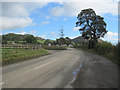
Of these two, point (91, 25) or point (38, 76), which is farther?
point (91, 25)

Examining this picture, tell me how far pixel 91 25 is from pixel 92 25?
0.33 m

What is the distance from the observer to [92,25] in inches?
1644

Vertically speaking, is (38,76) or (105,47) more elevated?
(105,47)

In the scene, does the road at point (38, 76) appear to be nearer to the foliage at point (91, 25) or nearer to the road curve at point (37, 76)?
the road curve at point (37, 76)

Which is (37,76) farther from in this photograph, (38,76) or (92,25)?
(92,25)

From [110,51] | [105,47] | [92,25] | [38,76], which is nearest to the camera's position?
[38,76]

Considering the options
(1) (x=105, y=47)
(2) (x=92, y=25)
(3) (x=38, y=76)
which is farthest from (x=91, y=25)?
(3) (x=38, y=76)

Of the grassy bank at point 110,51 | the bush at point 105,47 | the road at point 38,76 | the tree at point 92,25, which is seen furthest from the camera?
the tree at point 92,25

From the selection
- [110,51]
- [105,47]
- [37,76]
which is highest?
[105,47]

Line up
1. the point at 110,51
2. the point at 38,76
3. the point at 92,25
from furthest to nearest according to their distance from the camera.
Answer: the point at 92,25, the point at 110,51, the point at 38,76

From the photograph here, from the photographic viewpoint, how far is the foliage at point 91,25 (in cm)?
4072

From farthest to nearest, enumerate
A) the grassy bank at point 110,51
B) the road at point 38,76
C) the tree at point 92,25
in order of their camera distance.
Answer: the tree at point 92,25 < the grassy bank at point 110,51 < the road at point 38,76

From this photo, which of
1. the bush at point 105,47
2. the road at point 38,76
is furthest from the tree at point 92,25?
the road at point 38,76

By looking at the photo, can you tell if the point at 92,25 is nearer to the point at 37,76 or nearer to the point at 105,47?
the point at 105,47
